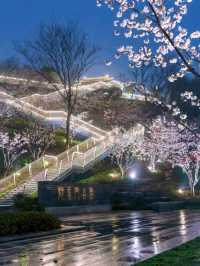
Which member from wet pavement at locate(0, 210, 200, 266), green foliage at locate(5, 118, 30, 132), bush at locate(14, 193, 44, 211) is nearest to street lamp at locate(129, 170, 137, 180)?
green foliage at locate(5, 118, 30, 132)

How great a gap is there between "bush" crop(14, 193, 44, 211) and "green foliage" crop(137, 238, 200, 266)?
19786 mm

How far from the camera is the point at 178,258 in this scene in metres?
13.6

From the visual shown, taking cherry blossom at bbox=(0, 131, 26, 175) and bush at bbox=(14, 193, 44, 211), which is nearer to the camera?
bush at bbox=(14, 193, 44, 211)

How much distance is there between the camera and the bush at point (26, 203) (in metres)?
34.3

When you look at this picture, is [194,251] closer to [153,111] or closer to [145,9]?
[145,9]

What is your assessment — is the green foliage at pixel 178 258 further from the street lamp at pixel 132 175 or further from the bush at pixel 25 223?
the street lamp at pixel 132 175

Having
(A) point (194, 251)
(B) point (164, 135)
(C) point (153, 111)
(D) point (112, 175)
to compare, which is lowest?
(A) point (194, 251)

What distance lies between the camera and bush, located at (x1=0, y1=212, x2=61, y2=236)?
824 inches

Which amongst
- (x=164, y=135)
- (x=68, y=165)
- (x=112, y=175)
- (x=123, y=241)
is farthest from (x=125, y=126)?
(x=123, y=241)

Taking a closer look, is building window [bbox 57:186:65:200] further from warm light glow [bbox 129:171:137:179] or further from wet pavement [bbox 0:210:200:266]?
warm light glow [bbox 129:171:137:179]

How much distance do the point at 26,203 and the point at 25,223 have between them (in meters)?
13.6

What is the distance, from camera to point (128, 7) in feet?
40.7

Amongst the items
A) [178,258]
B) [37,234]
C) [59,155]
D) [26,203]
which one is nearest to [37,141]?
[59,155]

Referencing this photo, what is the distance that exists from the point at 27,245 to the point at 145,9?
10.1 metres
